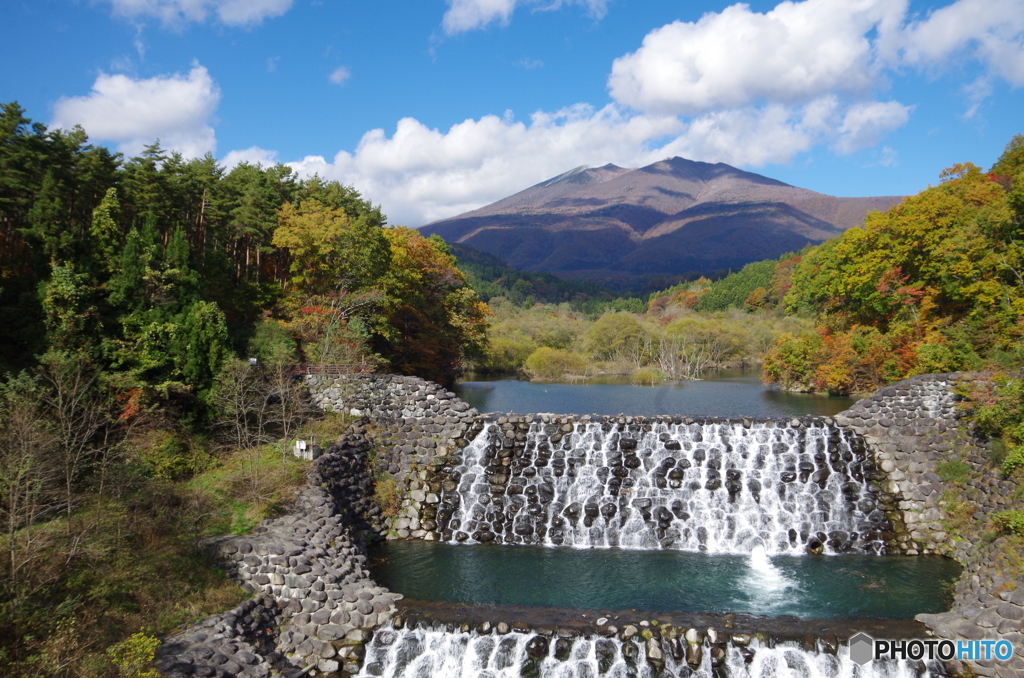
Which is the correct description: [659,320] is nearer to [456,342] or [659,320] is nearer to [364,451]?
[456,342]

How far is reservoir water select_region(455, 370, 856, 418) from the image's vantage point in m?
29.4

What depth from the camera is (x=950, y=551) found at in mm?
14398

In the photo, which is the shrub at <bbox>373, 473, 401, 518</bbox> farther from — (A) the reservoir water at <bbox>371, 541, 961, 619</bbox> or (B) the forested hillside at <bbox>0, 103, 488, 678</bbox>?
(B) the forested hillside at <bbox>0, 103, 488, 678</bbox>

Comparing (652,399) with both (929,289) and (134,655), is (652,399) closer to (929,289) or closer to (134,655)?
(929,289)

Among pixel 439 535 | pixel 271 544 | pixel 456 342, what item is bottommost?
pixel 439 535

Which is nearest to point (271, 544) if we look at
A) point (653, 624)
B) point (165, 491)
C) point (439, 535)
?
point (165, 491)

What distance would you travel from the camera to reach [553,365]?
50875 millimetres

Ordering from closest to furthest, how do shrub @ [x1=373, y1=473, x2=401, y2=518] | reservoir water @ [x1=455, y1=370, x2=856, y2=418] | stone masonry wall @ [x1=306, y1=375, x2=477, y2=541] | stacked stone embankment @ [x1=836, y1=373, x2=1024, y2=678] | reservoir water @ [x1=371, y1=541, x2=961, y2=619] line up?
stacked stone embankment @ [x1=836, y1=373, x2=1024, y2=678] < reservoir water @ [x1=371, y1=541, x2=961, y2=619] < shrub @ [x1=373, y1=473, x2=401, y2=518] < stone masonry wall @ [x1=306, y1=375, x2=477, y2=541] < reservoir water @ [x1=455, y1=370, x2=856, y2=418]

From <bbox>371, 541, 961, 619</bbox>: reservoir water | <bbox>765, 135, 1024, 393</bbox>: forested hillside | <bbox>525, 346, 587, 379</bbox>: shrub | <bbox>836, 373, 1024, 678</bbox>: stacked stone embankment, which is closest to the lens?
<bbox>836, 373, 1024, 678</bbox>: stacked stone embankment

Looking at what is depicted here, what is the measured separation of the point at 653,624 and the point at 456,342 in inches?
1051

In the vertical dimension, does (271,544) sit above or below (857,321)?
below

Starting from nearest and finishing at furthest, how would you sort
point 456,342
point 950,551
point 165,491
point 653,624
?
point 653,624, point 165,491, point 950,551, point 456,342

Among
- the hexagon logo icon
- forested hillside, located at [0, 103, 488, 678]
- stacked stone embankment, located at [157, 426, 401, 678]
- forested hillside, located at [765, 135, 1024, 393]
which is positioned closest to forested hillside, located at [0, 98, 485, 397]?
forested hillside, located at [0, 103, 488, 678]

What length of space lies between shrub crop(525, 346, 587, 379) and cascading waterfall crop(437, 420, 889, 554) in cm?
3248
